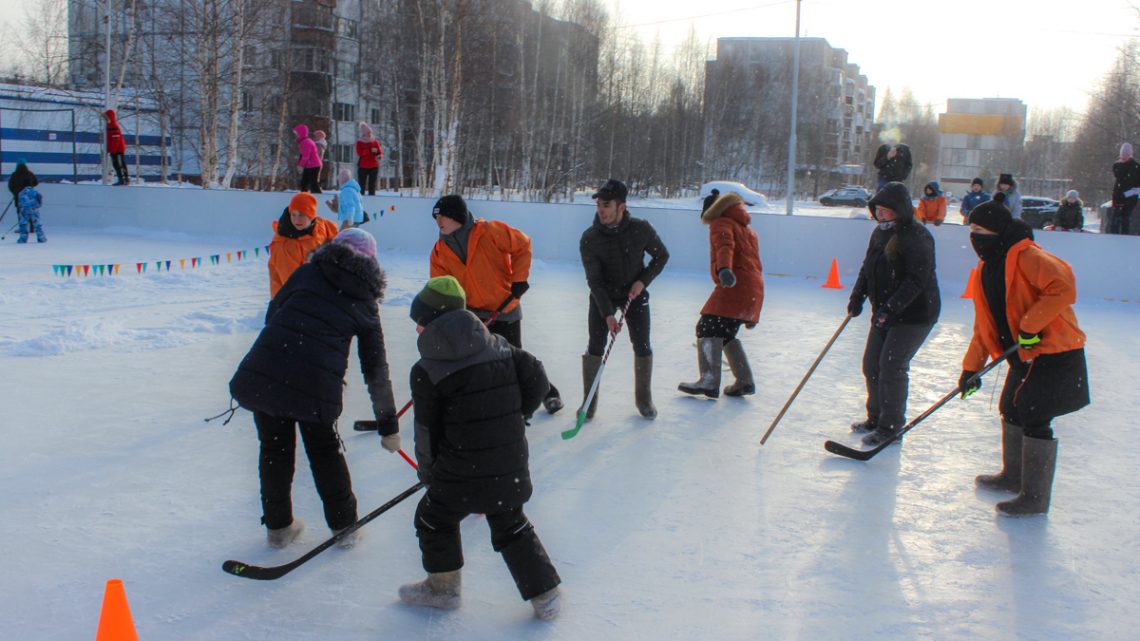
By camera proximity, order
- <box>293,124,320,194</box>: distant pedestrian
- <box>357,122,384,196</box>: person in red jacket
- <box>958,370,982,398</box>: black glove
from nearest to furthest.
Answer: <box>958,370,982,398</box>: black glove
<box>293,124,320,194</box>: distant pedestrian
<box>357,122,384,196</box>: person in red jacket

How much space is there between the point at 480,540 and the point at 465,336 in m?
1.26

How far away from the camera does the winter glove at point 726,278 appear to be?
5.57m

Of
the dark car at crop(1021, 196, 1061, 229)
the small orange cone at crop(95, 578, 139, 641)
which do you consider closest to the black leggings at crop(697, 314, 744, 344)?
the small orange cone at crop(95, 578, 139, 641)

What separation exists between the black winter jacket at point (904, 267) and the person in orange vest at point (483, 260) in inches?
76.3

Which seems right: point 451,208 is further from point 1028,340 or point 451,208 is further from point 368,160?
point 368,160

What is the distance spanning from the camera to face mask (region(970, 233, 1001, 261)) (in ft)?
13.6

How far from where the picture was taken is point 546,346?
7.80m

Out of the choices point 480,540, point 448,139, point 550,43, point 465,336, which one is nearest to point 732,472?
point 480,540

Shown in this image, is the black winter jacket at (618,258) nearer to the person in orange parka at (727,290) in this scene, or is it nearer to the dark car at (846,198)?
the person in orange parka at (727,290)

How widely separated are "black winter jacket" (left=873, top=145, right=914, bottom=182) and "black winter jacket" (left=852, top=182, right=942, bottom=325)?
559cm

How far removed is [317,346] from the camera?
10.6 ft

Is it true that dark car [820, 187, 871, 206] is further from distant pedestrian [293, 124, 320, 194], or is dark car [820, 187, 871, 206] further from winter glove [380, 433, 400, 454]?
winter glove [380, 433, 400, 454]

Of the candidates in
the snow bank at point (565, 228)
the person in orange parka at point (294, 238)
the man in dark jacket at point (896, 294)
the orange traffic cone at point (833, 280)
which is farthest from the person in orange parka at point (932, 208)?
the person in orange parka at point (294, 238)

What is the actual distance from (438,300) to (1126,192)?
13.4 meters
